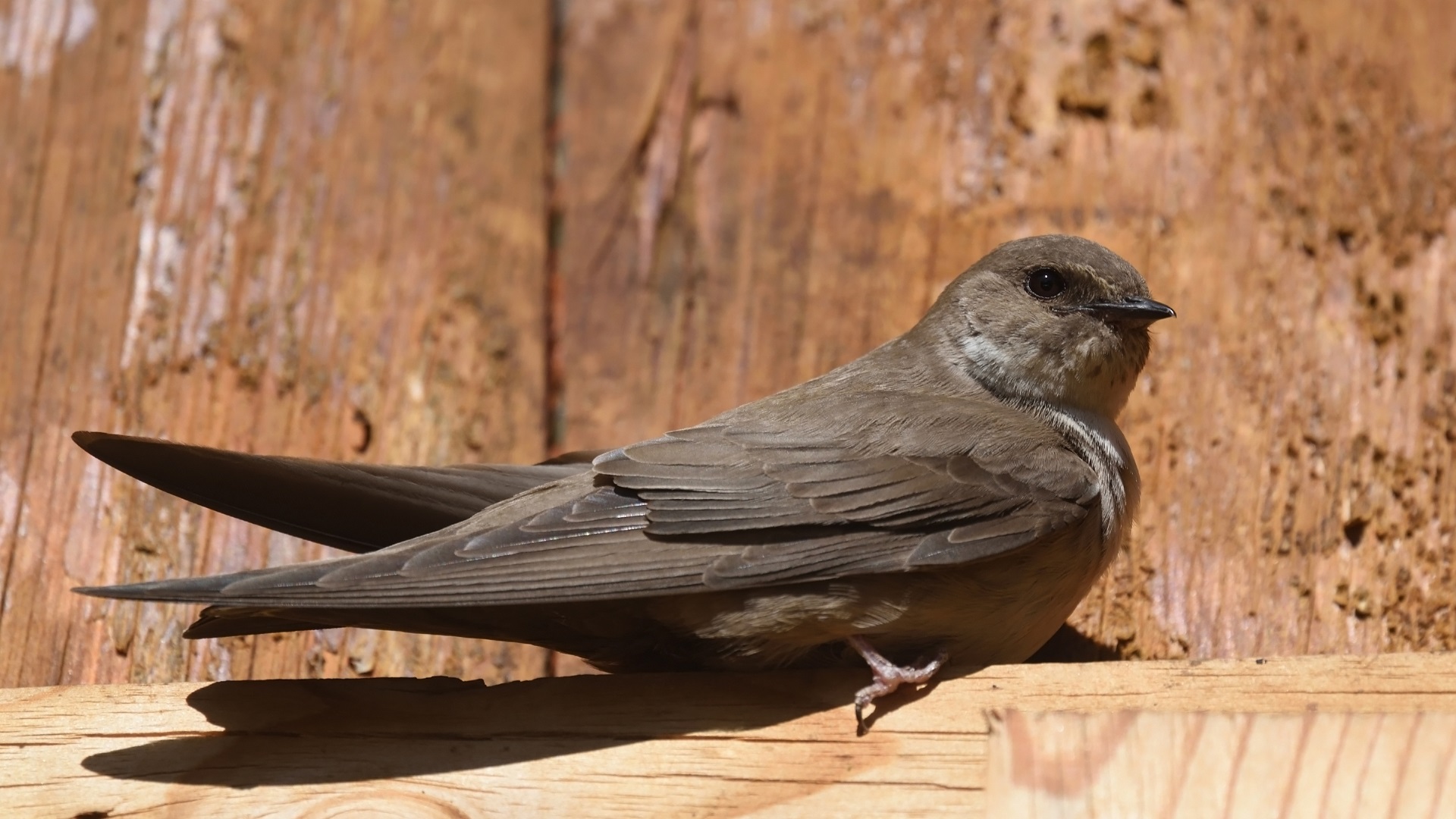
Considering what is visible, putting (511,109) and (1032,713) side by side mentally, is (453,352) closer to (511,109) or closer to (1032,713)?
(511,109)

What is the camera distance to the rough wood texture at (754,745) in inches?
77.2

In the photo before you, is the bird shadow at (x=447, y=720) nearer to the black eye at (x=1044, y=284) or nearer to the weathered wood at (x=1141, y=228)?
the weathered wood at (x=1141, y=228)

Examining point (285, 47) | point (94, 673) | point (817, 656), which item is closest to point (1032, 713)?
point (817, 656)

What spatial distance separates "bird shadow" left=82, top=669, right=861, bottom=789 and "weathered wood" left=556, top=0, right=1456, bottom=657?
1.06m

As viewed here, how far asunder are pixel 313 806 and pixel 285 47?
88.5 inches

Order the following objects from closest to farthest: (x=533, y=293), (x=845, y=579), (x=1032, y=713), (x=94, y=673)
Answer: (x=1032, y=713), (x=845, y=579), (x=94, y=673), (x=533, y=293)

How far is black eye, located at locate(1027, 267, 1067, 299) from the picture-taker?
3273 millimetres

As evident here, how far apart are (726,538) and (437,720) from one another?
0.56 meters

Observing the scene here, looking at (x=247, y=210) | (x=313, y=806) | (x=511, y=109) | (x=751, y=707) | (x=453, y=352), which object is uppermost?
(x=511, y=109)

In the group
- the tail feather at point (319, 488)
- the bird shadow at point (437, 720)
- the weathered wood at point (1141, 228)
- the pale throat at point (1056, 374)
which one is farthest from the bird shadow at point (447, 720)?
the pale throat at point (1056, 374)

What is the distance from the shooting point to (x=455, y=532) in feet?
8.22

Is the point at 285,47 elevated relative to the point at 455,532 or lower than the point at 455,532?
elevated

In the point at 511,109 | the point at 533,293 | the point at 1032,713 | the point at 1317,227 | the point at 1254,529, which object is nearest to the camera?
the point at 1032,713

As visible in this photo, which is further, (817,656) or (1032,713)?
(817,656)
